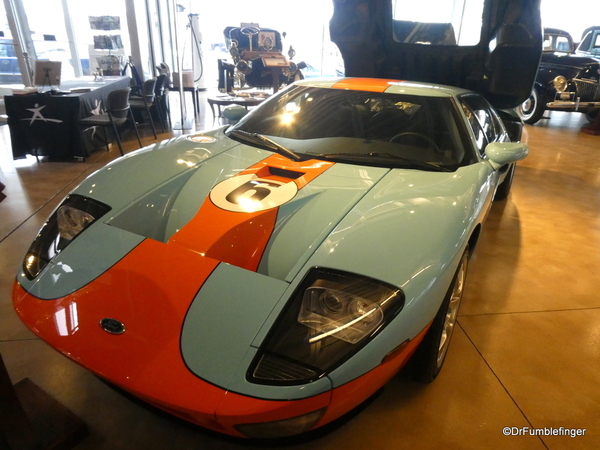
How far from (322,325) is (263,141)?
1.14 metres

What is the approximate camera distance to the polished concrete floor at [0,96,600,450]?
1181mm

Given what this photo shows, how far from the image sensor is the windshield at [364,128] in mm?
1686

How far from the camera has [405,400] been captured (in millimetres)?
1310

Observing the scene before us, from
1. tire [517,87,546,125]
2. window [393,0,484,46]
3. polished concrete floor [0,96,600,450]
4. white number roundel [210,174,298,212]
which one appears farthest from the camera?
tire [517,87,546,125]

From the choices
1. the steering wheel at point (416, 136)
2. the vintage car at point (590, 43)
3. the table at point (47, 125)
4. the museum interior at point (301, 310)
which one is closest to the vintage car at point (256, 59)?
the table at point (47, 125)

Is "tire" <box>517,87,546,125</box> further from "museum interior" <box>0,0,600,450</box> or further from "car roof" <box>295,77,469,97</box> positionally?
"car roof" <box>295,77,469,97</box>

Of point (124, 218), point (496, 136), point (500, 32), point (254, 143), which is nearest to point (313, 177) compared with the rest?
point (254, 143)

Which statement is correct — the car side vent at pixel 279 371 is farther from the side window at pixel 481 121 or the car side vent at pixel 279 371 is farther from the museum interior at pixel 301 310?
the side window at pixel 481 121

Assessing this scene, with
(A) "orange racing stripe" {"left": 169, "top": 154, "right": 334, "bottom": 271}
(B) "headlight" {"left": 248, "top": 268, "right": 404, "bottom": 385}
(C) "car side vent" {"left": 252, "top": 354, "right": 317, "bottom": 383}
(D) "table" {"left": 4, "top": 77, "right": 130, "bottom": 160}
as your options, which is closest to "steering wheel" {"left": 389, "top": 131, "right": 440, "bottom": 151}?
(A) "orange racing stripe" {"left": 169, "top": 154, "right": 334, "bottom": 271}

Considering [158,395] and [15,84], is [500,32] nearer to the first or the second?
[158,395]

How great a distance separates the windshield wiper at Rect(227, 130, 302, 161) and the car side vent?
0.99m

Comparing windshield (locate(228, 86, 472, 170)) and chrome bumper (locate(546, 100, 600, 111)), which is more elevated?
windshield (locate(228, 86, 472, 170))

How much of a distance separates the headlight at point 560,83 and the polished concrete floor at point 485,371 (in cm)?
465

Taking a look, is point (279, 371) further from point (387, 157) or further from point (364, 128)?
point (364, 128)
